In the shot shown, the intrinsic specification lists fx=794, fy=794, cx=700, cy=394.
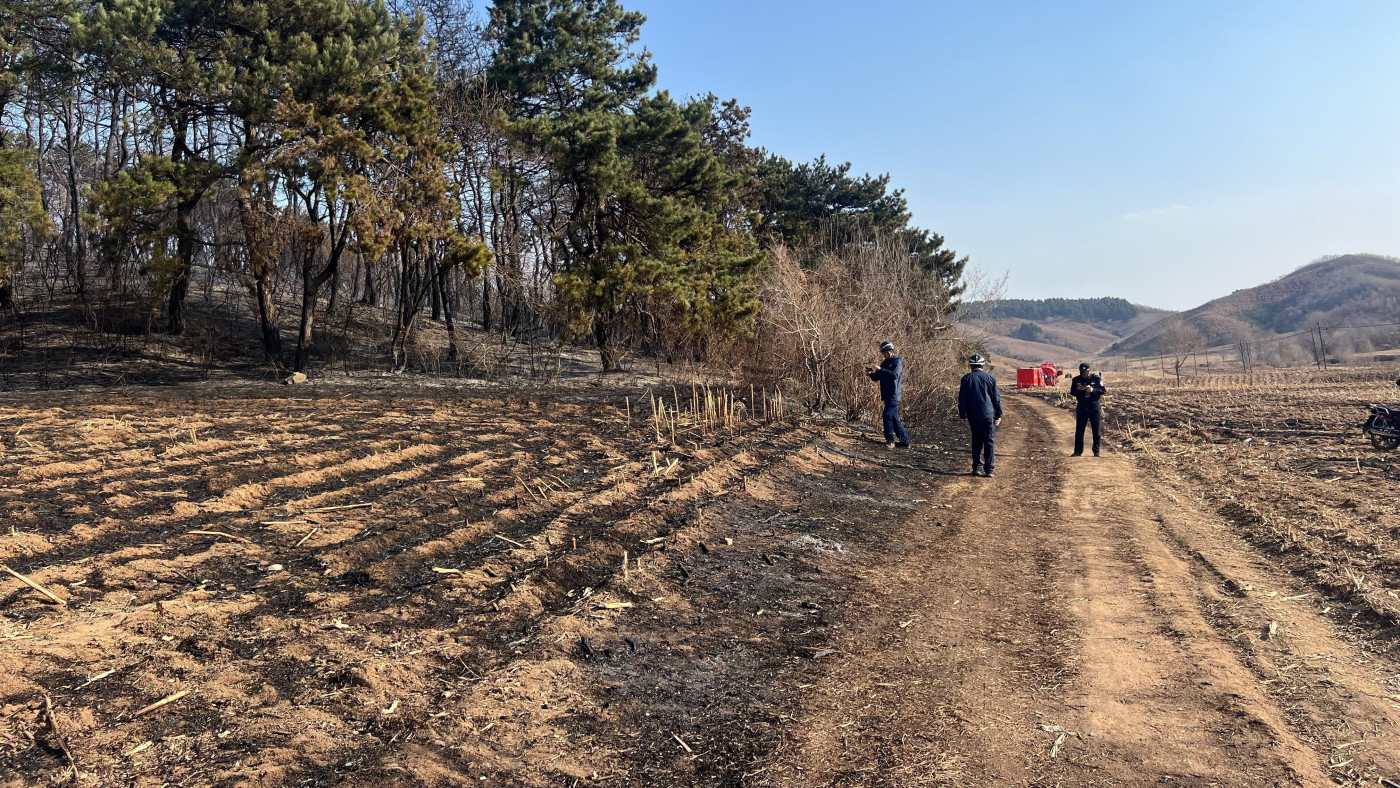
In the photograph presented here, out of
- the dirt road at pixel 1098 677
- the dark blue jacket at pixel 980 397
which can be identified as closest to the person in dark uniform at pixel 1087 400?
the dark blue jacket at pixel 980 397

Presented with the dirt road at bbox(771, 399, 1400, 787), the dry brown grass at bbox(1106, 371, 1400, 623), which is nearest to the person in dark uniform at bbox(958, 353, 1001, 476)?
the dry brown grass at bbox(1106, 371, 1400, 623)

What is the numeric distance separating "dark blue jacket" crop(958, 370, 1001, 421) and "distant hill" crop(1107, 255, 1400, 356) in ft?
382

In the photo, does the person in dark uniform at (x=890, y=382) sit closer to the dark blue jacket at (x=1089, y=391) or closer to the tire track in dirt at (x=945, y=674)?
the dark blue jacket at (x=1089, y=391)

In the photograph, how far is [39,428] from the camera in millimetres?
9562

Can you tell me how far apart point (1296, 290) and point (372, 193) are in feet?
530

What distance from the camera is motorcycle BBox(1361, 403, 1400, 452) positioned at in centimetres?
1271

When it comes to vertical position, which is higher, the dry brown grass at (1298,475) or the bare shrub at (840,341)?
the bare shrub at (840,341)

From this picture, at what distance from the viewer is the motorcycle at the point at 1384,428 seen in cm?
1271

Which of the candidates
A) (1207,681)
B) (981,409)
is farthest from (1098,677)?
(981,409)

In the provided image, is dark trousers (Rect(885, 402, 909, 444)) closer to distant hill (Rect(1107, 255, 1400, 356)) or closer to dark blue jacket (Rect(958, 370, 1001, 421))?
dark blue jacket (Rect(958, 370, 1001, 421))

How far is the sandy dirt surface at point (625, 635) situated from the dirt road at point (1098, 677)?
2 centimetres

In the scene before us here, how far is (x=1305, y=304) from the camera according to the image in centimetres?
12444

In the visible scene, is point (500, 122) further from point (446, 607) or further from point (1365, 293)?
point (1365, 293)

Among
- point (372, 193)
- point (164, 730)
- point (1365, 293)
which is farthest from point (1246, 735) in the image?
point (1365, 293)
